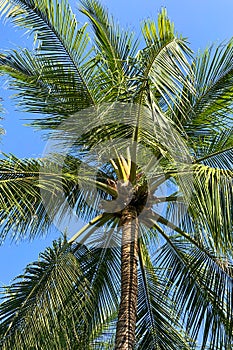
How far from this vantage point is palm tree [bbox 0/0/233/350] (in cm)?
581

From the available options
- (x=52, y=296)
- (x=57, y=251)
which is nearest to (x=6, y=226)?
(x=57, y=251)

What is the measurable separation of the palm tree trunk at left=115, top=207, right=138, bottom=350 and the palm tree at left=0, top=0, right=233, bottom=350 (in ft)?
0.04

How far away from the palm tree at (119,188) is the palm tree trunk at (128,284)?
13mm

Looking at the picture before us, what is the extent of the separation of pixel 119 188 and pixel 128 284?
1.03 metres

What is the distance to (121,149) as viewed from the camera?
22.2 feet

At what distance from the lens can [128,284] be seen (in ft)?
19.7

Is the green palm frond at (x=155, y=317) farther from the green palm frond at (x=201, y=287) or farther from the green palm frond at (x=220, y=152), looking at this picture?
the green palm frond at (x=220, y=152)

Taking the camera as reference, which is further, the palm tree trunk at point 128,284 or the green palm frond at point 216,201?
the palm tree trunk at point 128,284

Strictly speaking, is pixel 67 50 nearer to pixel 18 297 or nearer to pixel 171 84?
pixel 171 84

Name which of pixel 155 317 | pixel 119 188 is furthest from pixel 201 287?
pixel 119 188

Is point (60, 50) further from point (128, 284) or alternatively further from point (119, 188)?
point (128, 284)

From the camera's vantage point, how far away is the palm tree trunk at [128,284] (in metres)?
5.69

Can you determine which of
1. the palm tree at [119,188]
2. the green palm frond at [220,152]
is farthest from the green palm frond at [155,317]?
the green palm frond at [220,152]

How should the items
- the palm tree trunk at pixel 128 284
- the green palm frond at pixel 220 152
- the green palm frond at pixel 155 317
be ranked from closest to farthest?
the palm tree trunk at pixel 128 284 < the green palm frond at pixel 220 152 < the green palm frond at pixel 155 317
